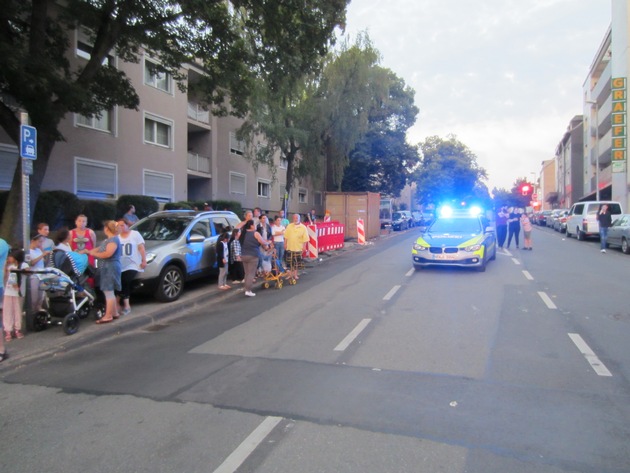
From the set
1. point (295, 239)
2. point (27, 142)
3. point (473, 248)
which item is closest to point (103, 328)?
point (27, 142)

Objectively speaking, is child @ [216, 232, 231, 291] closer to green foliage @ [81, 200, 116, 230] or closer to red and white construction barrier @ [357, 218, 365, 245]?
green foliage @ [81, 200, 116, 230]

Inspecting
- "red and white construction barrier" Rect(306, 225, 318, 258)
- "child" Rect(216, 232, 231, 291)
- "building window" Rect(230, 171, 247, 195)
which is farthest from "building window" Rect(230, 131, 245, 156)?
"child" Rect(216, 232, 231, 291)

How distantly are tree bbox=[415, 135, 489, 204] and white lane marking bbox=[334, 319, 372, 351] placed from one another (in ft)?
150

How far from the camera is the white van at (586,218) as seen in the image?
23312mm

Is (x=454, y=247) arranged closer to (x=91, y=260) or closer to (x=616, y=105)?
(x=91, y=260)

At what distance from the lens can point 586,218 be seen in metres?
23.6

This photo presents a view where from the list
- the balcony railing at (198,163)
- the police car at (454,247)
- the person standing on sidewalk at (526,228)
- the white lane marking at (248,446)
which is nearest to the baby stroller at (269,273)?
the police car at (454,247)

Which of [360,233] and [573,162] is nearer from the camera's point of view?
[360,233]

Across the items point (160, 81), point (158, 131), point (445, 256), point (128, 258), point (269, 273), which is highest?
point (160, 81)

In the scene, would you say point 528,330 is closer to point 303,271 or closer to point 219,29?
point 303,271

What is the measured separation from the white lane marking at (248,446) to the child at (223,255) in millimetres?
6673

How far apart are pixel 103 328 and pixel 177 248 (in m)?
2.64

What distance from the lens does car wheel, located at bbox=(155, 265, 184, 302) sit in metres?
8.91

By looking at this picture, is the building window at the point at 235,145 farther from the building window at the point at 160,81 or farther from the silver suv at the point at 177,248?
the silver suv at the point at 177,248
